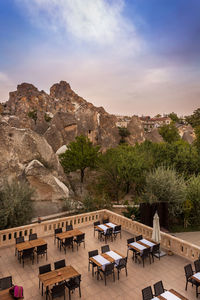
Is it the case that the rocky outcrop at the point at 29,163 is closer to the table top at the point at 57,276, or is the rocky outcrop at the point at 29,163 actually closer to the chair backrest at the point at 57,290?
the table top at the point at 57,276

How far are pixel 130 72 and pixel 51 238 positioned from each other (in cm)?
2354

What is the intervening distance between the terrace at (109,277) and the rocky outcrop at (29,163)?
7.34 metres

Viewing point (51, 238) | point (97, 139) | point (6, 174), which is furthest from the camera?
point (97, 139)

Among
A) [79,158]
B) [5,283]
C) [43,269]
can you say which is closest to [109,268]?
[43,269]

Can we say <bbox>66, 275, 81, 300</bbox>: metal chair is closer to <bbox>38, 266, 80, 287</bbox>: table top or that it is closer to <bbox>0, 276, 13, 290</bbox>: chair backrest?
<bbox>38, 266, 80, 287</bbox>: table top

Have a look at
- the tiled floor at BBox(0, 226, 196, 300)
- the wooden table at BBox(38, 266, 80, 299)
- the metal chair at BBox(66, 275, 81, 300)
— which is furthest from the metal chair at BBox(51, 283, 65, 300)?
the tiled floor at BBox(0, 226, 196, 300)

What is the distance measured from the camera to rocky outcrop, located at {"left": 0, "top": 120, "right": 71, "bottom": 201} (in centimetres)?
2128

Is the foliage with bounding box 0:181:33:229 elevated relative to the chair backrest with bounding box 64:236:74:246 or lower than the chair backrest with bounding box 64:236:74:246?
elevated

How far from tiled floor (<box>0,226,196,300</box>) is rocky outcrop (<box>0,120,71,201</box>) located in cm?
947

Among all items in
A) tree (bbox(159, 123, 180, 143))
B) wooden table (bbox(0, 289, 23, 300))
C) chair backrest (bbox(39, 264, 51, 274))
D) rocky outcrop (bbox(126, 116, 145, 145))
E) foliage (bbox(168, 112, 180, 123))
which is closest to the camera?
wooden table (bbox(0, 289, 23, 300))

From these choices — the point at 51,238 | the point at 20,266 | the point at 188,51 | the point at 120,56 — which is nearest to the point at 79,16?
the point at 120,56

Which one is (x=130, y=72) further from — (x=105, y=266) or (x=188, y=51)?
(x=105, y=266)

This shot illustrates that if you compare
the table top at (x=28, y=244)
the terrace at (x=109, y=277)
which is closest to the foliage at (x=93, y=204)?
the terrace at (x=109, y=277)

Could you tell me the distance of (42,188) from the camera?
21.4m
